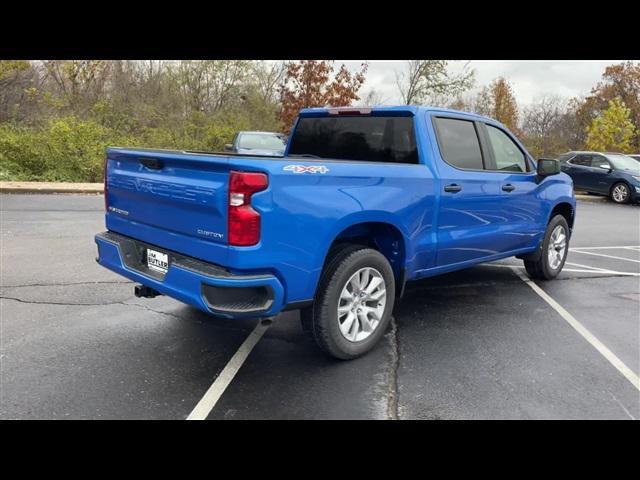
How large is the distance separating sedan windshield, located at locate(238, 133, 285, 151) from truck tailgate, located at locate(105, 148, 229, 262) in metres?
10.3

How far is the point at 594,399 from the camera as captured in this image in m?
3.33

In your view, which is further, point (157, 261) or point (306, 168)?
point (157, 261)

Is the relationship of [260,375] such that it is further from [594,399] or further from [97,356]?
[594,399]

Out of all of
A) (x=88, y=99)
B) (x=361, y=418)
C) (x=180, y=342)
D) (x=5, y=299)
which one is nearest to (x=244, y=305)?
(x=361, y=418)

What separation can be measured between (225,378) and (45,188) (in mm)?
12215

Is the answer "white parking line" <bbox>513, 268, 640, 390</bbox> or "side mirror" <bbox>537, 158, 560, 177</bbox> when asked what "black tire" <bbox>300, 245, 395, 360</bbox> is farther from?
"side mirror" <bbox>537, 158, 560, 177</bbox>

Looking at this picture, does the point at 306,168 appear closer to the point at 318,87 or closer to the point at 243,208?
the point at 243,208

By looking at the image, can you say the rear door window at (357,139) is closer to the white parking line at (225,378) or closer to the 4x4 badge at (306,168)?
the 4x4 badge at (306,168)

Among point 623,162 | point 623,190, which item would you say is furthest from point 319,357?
point 623,162

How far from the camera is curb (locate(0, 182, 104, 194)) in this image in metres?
13.3

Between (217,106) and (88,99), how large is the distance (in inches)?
235

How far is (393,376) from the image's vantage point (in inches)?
142

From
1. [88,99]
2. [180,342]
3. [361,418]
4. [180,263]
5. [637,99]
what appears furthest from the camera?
[637,99]

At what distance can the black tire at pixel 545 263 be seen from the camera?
6184 mm
